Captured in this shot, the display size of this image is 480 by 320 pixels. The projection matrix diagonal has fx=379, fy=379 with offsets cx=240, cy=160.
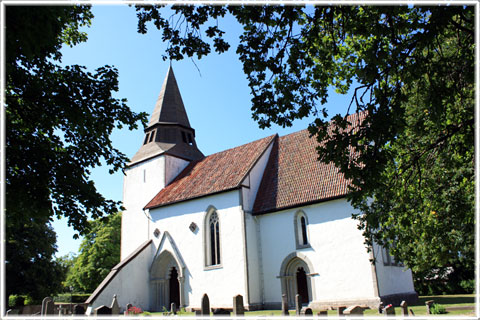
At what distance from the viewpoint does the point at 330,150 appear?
21.2 ft

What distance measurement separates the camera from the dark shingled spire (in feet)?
93.1

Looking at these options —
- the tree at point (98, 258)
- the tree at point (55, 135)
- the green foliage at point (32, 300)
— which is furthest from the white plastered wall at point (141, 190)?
the tree at point (55, 135)

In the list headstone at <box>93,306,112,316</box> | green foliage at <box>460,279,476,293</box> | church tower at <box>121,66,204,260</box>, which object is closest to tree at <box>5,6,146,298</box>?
headstone at <box>93,306,112,316</box>

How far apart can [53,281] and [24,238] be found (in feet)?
12.3

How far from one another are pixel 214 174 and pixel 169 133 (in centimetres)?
728

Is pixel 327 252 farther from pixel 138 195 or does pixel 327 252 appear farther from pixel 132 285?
pixel 138 195

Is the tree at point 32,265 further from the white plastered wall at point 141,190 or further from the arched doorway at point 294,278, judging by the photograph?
the arched doorway at point 294,278

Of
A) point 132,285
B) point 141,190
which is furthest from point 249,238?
point 141,190

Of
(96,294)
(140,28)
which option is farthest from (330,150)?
(96,294)

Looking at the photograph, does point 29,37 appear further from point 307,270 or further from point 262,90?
point 307,270

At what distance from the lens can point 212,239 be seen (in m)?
22.1

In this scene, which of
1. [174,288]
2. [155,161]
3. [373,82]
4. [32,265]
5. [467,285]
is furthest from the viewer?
[467,285]

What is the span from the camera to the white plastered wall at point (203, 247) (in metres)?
20.2

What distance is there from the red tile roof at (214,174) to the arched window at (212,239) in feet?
4.70
